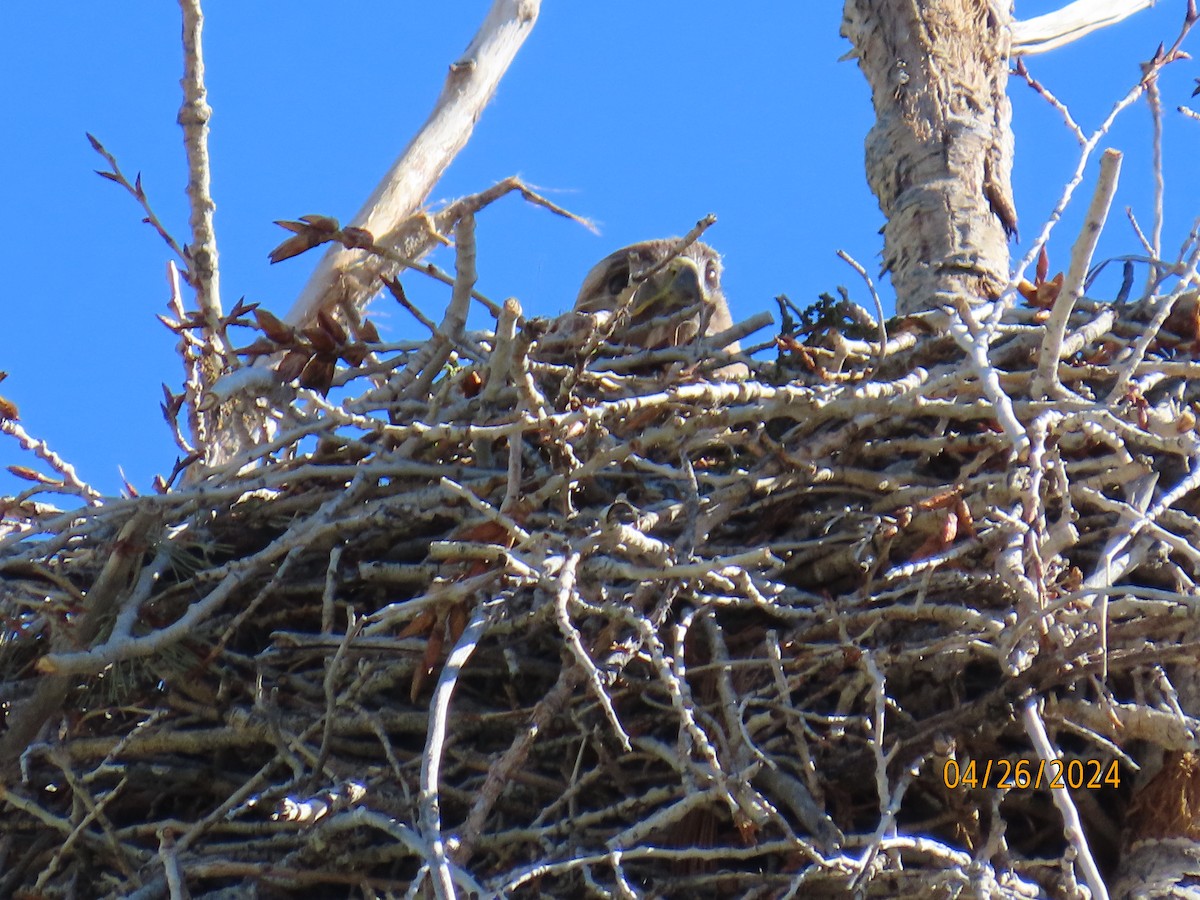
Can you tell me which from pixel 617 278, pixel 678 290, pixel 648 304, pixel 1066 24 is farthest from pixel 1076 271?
pixel 1066 24

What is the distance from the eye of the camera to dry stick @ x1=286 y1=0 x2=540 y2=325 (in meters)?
5.45

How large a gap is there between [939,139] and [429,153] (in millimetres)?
1983

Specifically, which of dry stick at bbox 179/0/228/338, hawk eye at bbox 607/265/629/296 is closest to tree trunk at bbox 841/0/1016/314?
hawk eye at bbox 607/265/629/296

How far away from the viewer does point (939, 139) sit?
486cm

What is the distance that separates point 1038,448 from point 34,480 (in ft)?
7.62

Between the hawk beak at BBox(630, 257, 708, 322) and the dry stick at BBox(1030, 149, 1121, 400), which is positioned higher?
the hawk beak at BBox(630, 257, 708, 322)

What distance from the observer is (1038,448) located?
8.00 ft

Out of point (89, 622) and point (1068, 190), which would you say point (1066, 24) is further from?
point (89, 622)

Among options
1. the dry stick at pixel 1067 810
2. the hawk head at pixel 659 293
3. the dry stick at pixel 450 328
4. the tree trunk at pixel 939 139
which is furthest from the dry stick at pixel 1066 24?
the dry stick at pixel 1067 810

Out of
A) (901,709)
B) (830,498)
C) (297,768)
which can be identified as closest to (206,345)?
(297,768)

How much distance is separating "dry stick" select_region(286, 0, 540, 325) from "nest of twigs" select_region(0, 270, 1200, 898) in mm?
2087

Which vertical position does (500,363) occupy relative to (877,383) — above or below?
above

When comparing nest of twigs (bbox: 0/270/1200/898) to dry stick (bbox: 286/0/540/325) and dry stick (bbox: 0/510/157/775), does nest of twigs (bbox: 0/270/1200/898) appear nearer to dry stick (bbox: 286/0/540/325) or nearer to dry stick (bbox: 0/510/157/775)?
dry stick (bbox: 0/510/157/775)

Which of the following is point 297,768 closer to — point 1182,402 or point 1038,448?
point 1038,448
